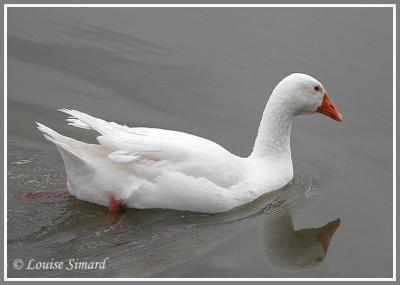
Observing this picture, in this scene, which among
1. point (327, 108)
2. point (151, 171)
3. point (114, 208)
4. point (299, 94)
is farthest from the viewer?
point (327, 108)

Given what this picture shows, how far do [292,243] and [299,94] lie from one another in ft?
6.08

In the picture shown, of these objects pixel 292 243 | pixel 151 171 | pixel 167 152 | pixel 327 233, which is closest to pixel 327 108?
pixel 327 233

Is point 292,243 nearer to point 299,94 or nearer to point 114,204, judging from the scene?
point 299,94

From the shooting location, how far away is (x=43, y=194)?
309 inches

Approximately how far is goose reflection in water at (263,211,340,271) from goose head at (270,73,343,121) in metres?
1.32

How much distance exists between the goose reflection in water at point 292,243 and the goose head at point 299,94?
1.32m

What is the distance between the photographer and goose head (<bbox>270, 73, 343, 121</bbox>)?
8.18m

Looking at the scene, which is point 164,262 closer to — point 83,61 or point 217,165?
point 217,165

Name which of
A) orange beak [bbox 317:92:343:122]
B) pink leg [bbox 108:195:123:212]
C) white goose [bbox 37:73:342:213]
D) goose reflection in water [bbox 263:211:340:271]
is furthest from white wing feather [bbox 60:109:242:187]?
orange beak [bbox 317:92:343:122]

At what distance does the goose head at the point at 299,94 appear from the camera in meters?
8.18

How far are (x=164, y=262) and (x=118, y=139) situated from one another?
153 centimetres

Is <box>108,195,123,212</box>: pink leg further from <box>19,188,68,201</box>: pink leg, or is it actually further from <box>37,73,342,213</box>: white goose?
<box>19,188,68,201</box>: pink leg

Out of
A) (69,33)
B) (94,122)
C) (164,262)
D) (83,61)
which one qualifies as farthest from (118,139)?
(69,33)

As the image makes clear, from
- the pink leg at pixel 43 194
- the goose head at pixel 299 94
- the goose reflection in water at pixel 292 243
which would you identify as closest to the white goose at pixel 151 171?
the pink leg at pixel 43 194
